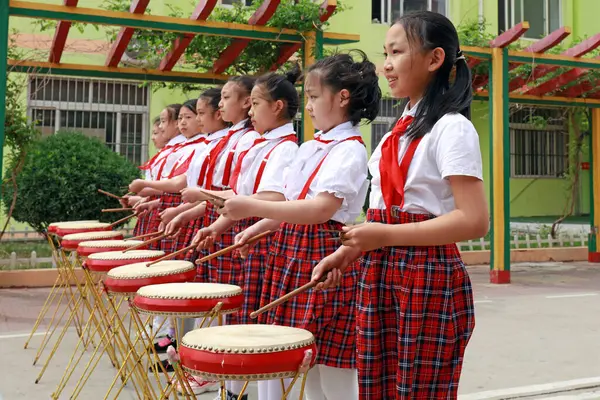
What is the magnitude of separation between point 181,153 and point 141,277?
70.5 inches

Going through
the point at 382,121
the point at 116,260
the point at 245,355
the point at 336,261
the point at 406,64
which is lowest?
the point at 245,355

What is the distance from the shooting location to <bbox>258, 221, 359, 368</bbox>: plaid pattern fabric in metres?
2.22

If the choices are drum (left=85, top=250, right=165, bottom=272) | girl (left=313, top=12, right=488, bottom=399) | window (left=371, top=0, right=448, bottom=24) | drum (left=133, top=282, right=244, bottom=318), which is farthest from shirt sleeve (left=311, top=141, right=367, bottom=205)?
window (left=371, top=0, right=448, bottom=24)

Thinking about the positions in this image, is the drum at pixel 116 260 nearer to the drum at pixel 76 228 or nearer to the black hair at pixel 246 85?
the black hair at pixel 246 85

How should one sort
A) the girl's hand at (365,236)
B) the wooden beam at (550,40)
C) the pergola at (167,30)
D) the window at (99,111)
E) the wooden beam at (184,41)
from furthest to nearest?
the window at (99,111), the wooden beam at (550,40), the wooden beam at (184,41), the pergola at (167,30), the girl's hand at (365,236)

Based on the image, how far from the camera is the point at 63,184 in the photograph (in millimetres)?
7156

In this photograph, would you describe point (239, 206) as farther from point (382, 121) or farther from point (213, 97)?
point (382, 121)

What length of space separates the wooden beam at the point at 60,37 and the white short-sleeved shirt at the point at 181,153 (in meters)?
1.71

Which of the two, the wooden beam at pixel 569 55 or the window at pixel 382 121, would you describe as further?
the window at pixel 382 121

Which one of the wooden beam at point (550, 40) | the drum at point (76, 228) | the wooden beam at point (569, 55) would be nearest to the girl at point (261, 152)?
the drum at point (76, 228)

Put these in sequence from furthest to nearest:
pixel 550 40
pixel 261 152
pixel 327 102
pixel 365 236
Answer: pixel 550 40 < pixel 261 152 < pixel 327 102 < pixel 365 236

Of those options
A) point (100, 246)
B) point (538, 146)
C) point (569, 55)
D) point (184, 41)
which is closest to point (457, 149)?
point (100, 246)

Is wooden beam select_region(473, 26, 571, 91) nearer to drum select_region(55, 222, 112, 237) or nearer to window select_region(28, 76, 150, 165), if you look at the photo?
drum select_region(55, 222, 112, 237)

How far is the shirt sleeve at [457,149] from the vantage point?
1561 millimetres
